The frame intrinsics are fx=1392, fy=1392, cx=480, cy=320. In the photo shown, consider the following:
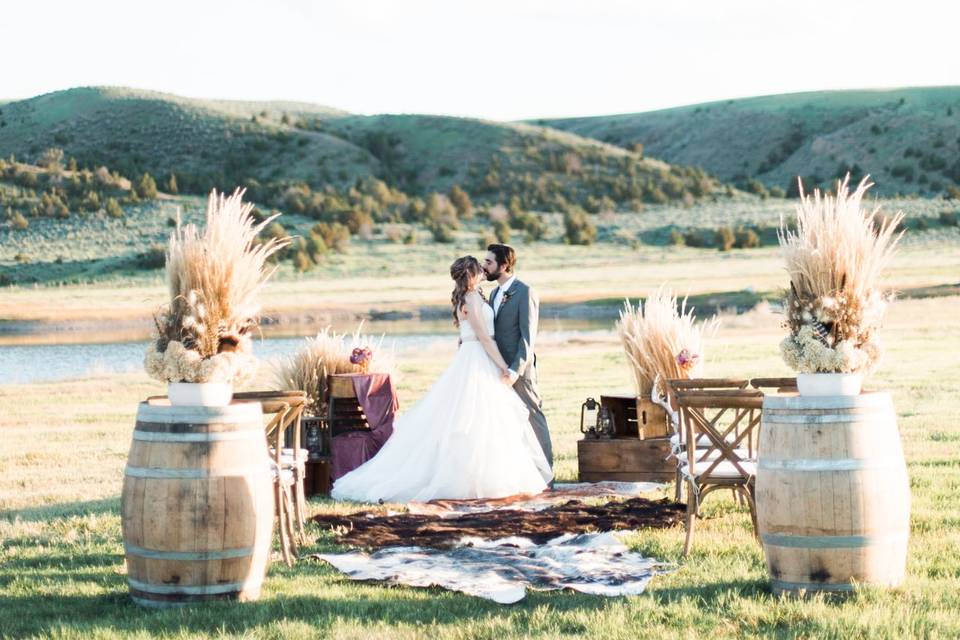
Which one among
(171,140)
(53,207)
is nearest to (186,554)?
(53,207)

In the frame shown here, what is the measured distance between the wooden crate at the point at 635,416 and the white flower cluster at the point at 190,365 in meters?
5.05

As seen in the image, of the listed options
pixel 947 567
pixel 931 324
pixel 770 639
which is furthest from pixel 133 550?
pixel 931 324

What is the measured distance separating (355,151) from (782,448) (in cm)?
8815

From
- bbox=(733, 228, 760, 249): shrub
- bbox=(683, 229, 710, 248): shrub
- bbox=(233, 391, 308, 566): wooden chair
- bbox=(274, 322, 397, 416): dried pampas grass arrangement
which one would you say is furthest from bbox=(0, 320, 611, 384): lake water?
bbox=(733, 228, 760, 249): shrub

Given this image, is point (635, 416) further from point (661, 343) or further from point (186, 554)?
point (186, 554)

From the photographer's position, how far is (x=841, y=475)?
6.65 meters

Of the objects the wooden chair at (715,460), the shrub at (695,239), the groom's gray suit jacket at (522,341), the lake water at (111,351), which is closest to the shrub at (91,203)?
the shrub at (695,239)

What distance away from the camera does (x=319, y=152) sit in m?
90.1

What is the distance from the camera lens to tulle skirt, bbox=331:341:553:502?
10.8m

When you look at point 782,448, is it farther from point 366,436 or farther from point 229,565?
point 366,436

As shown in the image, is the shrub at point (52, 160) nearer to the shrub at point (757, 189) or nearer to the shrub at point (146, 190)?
the shrub at point (146, 190)

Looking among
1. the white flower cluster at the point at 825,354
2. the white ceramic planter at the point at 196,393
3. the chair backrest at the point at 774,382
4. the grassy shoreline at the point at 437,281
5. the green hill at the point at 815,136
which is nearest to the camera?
the white flower cluster at the point at 825,354

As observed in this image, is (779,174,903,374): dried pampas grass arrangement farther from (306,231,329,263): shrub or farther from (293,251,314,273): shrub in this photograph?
(306,231,329,263): shrub

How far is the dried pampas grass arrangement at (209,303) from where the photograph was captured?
7.01 meters
